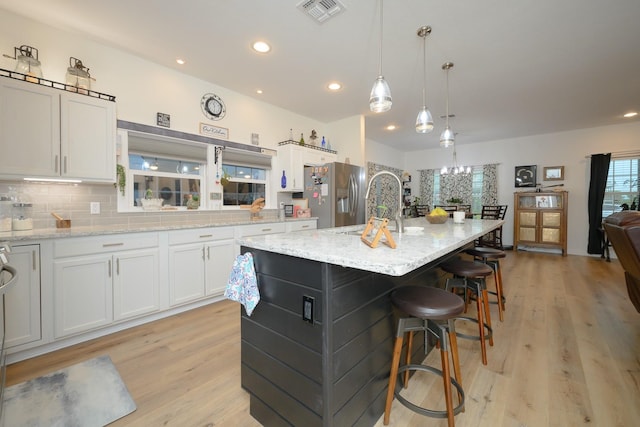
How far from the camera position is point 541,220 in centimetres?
582

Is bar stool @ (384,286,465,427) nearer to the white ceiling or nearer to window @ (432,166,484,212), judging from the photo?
the white ceiling

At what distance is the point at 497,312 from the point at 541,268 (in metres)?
2.69

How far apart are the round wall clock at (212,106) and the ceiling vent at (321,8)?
74.2 inches

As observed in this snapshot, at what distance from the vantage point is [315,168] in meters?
4.34

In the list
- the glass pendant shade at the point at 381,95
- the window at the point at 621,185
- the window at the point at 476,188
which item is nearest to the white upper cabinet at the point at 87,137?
the glass pendant shade at the point at 381,95

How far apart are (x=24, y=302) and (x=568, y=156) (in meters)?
8.62

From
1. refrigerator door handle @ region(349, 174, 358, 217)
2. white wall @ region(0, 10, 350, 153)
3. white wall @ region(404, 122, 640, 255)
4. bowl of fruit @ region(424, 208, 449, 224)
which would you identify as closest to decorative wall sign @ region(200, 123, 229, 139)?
white wall @ region(0, 10, 350, 153)

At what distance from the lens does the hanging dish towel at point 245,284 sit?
1.38 metres

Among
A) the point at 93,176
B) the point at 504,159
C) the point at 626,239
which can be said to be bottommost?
the point at 626,239

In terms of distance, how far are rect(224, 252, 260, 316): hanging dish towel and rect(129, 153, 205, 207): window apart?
90.4 inches

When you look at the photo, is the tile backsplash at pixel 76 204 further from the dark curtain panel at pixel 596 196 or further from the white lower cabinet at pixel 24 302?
the dark curtain panel at pixel 596 196

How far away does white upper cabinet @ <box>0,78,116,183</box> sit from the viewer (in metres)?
2.07

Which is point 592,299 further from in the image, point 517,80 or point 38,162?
point 38,162

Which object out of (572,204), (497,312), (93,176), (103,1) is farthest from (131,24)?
(572,204)
